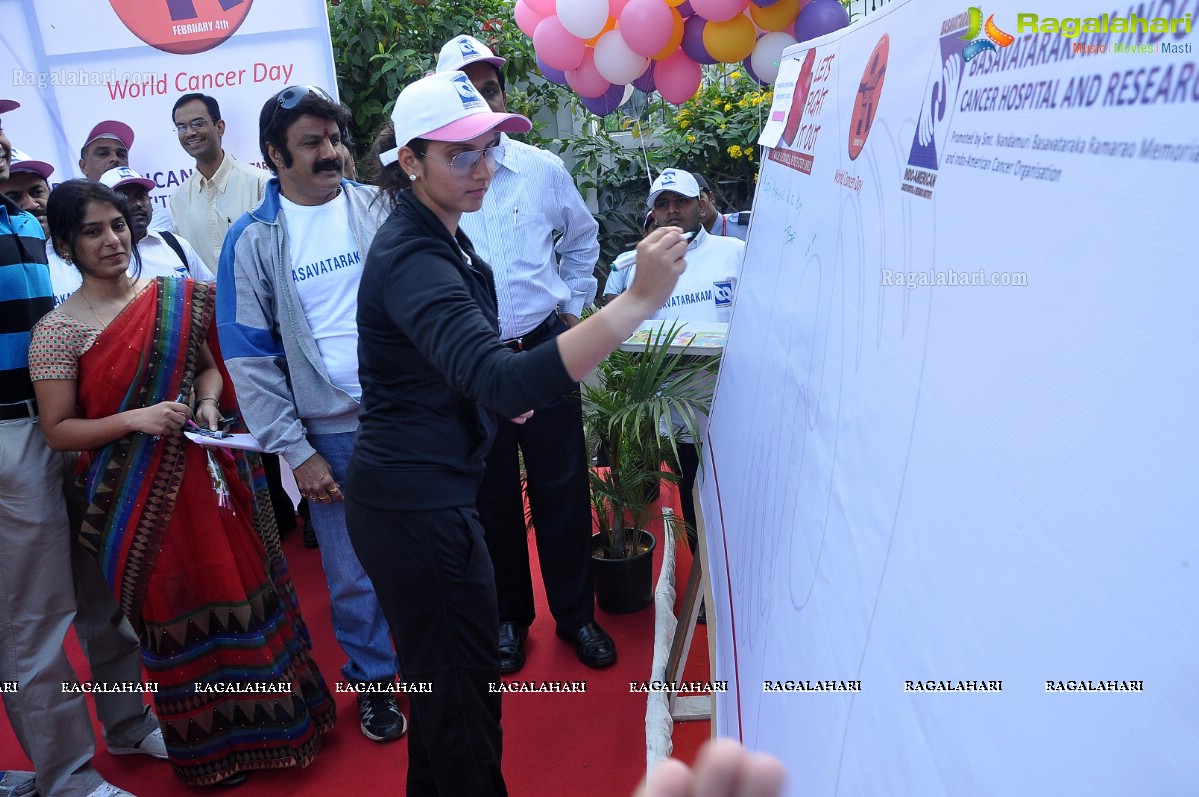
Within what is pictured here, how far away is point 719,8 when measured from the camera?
3436mm

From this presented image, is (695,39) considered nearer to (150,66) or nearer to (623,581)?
(623,581)

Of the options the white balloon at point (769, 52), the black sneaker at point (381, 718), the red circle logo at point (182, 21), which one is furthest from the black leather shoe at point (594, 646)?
the red circle logo at point (182, 21)

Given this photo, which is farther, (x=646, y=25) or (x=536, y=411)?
(x=646, y=25)

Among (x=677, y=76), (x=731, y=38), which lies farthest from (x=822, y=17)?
(x=677, y=76)

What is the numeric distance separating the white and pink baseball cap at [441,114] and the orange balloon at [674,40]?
2272mm

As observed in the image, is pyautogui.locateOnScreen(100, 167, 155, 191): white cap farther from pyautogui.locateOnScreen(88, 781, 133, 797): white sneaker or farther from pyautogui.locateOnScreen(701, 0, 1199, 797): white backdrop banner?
pyautogui.locateOnScreen(701, 0, 1199, 797): white backdrop banner

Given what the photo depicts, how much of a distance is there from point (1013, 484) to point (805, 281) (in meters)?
0.82

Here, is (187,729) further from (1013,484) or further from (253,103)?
(253,103)

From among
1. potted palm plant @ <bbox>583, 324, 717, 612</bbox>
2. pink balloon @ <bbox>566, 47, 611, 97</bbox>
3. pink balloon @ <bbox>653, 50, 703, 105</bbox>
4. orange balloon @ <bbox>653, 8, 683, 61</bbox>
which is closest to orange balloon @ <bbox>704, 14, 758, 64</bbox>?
orange balloon @ <bbox>653, 8, 683, 61</bbox>

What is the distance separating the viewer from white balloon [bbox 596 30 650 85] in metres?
3.72

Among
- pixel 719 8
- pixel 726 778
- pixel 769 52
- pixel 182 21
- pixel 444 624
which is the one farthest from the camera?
pixel 182 21

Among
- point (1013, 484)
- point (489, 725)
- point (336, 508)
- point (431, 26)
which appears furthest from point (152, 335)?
point (431, 26)

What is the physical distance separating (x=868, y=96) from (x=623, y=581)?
2424 mm

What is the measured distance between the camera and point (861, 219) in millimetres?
1121
